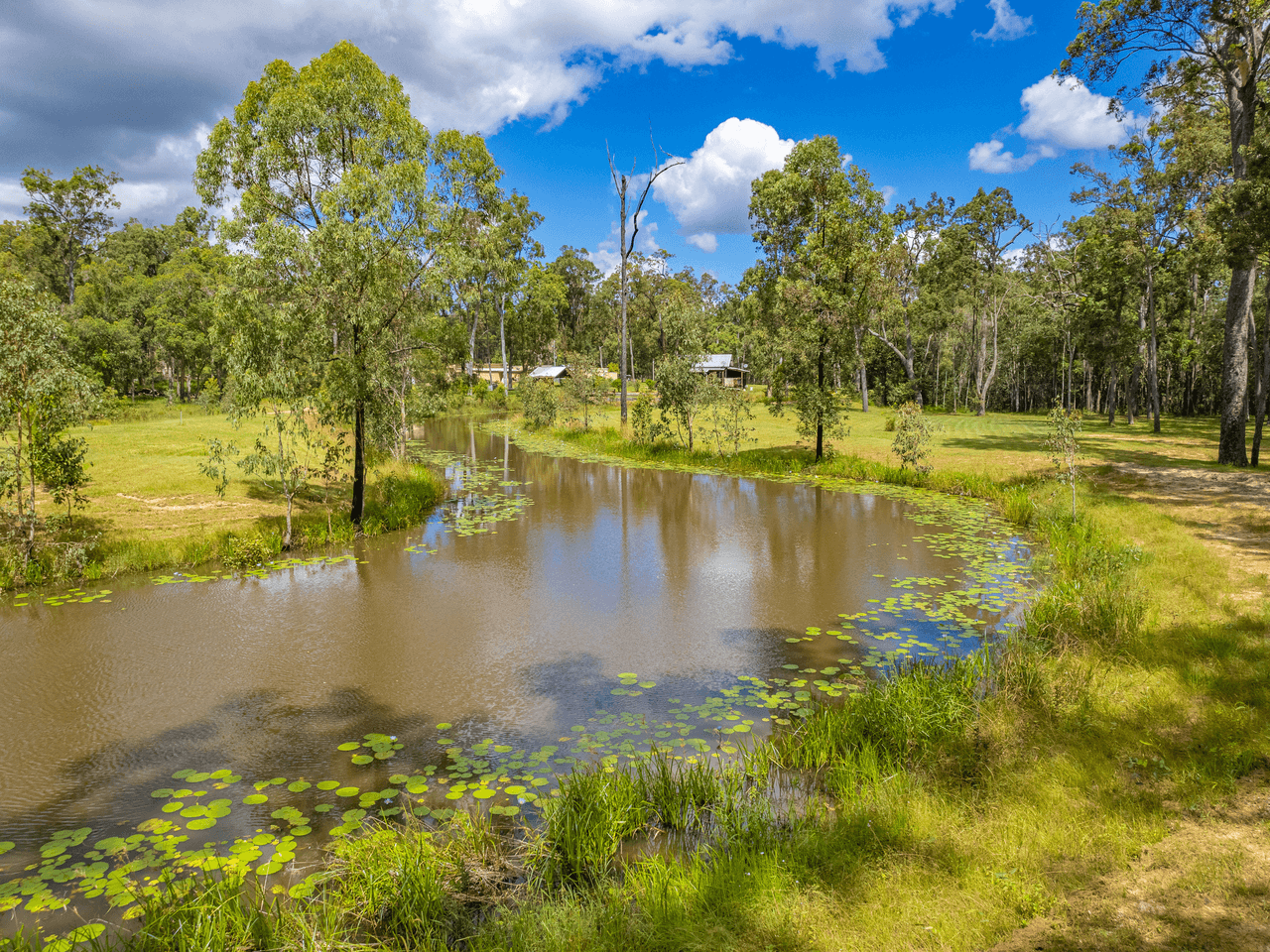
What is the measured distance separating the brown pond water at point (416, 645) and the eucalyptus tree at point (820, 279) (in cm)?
678

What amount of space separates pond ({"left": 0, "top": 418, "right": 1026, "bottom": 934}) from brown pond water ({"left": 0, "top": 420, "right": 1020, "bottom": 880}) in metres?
0.03

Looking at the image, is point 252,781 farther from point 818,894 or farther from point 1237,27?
point 1237,27

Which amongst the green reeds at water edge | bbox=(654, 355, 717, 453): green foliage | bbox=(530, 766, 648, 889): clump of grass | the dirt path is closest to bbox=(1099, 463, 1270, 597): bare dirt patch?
the green reeds at water edge

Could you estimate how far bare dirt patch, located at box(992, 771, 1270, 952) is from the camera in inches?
123

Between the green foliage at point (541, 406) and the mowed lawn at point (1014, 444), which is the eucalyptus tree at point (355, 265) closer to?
the mowed lawn at point (1014, 444)

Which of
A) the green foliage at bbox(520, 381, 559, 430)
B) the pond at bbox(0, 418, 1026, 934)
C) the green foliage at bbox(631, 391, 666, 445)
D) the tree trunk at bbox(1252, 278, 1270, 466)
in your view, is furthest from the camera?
the green foliage at bbox(520, 381, 559, 430)

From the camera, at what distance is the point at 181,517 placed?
1299 cm

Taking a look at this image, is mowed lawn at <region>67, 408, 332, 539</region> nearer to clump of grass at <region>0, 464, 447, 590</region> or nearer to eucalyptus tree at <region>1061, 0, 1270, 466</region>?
clump of grass at <region>0, 464, 447, 590</region>

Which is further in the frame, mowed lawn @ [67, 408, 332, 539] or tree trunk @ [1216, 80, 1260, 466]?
tree trunk @ [1216, 80, 1260, 466]

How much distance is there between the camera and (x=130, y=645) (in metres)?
8.29

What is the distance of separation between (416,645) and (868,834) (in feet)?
19.7

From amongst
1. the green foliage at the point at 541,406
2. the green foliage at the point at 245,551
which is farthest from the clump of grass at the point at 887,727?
the green foliage at the point at 541,406

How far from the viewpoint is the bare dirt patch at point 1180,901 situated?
→ 3119 mm

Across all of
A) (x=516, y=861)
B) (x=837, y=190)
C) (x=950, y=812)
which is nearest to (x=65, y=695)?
(x=516, y=861)
